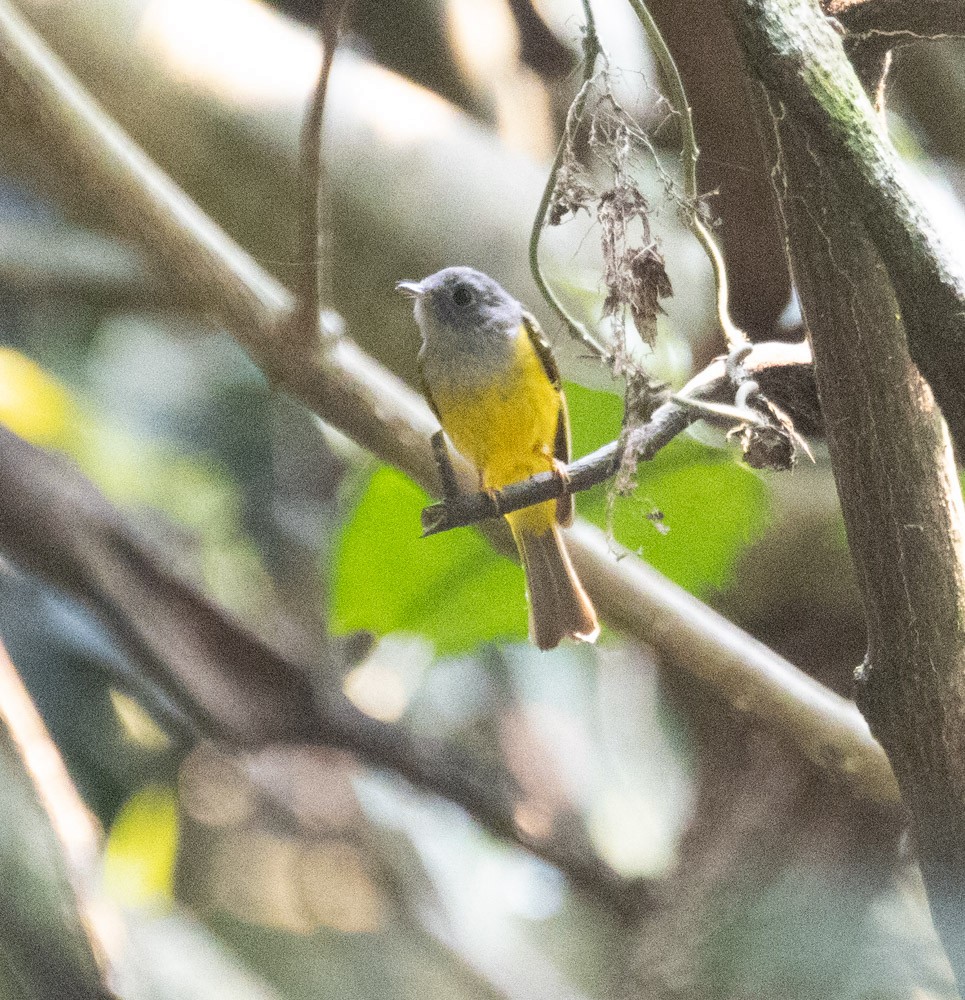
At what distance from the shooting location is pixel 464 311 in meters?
0.89

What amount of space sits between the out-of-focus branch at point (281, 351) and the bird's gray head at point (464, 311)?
0.08 metres

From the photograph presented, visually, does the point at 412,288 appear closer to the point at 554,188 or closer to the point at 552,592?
the point at 554,188

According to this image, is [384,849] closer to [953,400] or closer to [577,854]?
[577,854]

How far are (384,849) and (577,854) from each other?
174mm

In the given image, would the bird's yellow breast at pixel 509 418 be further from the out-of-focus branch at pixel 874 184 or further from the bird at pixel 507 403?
the out-of-focus branch at pixel 874 184

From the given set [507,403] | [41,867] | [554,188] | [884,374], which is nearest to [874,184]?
A: [884,374]

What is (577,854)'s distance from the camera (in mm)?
908

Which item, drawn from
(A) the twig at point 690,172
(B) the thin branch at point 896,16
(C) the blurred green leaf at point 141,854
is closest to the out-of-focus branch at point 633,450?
(A) the twig at point 690,172

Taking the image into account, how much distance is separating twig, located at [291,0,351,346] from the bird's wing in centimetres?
20

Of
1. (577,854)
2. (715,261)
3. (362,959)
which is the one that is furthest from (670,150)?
(362,959)

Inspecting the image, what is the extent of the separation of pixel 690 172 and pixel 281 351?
1.31ft

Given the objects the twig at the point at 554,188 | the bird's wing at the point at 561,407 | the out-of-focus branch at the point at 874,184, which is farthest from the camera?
the bird's wing at the point at 561,407

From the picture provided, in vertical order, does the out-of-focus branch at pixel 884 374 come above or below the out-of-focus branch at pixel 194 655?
above

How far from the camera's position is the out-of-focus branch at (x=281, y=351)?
0.92 m
